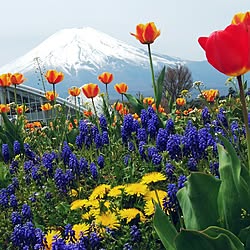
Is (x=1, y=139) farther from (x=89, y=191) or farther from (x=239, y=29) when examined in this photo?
(x=239, y=29)

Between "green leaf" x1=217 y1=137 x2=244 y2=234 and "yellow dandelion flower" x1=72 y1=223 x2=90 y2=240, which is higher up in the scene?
"green leaf" x1=217 y1=137 x2=244 y2=234

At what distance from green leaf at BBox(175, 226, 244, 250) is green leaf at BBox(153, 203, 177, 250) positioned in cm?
15

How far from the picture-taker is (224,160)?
1.68 meters

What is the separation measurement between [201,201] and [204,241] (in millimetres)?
205

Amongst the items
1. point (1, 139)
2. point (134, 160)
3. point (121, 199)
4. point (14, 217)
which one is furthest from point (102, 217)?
point (1, 139)

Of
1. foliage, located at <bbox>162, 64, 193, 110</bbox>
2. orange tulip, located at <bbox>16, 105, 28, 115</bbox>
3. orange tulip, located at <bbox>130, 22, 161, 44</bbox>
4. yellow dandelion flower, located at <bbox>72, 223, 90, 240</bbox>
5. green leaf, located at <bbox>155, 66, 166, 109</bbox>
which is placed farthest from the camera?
foliage, located at <bbox>162, 64, 193, 110</bbox>

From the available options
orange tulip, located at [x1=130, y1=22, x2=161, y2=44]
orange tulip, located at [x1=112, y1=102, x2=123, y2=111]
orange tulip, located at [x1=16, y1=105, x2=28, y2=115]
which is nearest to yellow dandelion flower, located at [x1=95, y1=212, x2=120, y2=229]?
orange tulip, located at [x1=130, y1=22, x2=161, y2=44]

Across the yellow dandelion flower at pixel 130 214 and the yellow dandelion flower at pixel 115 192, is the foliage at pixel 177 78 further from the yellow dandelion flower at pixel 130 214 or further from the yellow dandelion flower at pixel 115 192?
the yellow dandelion flower at pixel 130 214

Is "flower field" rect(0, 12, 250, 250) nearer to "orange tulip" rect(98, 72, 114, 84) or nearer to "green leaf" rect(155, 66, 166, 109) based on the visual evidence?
"green leaf" rect(155, 66, 166, 109)

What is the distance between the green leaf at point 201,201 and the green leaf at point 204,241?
0.15 metres

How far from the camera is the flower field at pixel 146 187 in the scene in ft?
4.92

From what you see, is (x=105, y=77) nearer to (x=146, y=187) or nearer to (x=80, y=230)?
(x=146, y=187)

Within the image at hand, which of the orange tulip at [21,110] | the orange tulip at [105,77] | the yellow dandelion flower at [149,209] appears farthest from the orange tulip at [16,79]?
the yellow dandelion flower at [149,209]

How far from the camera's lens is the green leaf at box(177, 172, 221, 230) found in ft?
5.34
